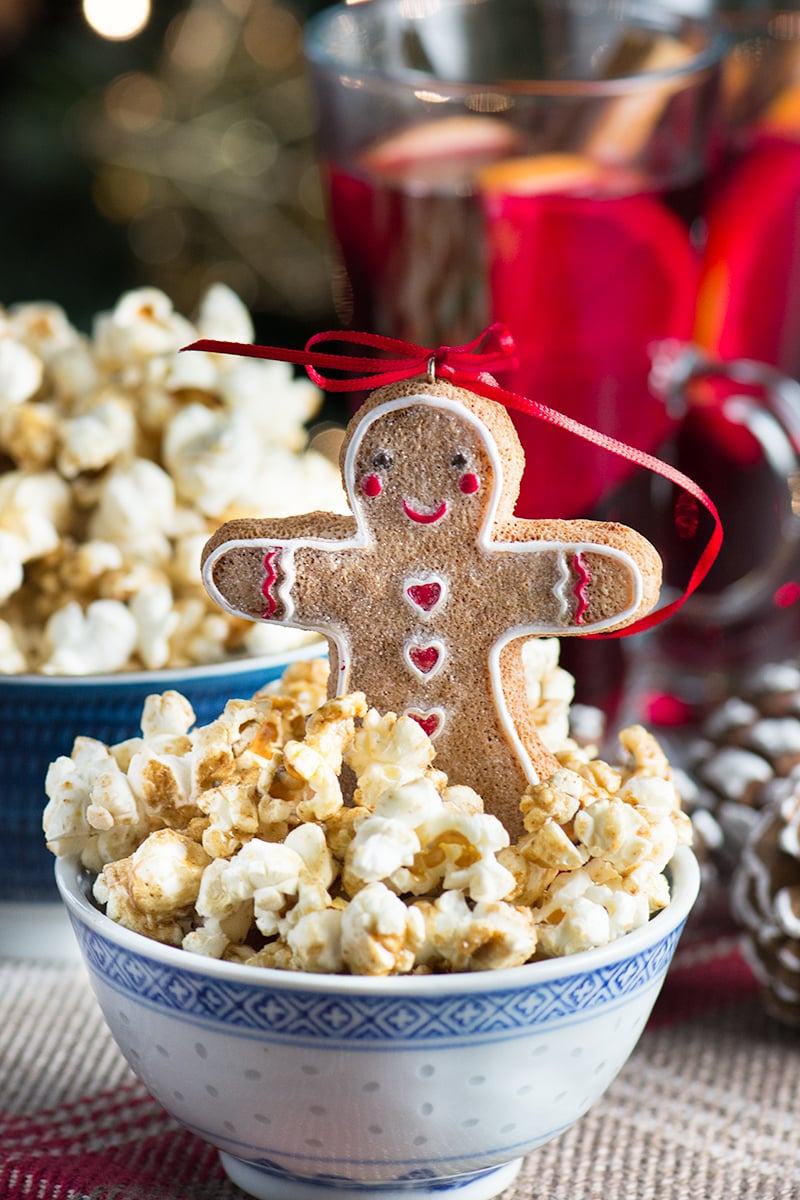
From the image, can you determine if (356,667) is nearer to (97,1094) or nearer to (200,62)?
(97,1094)

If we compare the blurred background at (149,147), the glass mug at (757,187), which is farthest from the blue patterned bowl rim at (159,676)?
the blurred background at (149,147)

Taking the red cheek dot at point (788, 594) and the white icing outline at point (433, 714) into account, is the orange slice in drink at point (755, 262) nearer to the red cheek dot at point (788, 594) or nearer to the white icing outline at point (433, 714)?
the red cheek dot at point (788, 594)

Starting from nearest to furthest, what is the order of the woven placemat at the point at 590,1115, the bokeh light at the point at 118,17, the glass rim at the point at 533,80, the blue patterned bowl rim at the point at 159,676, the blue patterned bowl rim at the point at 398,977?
the blue patterned bowl rim at the point at 398,977 < the woven placemat at the point at 590,1115 < the blue patterned bowl rim at the point at 159,676 < the glass rim at the point at 533,80 < the bokeh light at the point at 118,17

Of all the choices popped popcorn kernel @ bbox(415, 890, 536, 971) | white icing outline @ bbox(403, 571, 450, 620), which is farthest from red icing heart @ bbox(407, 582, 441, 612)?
popped popcorn kernel @ bbox(415, 890, 536, 971)

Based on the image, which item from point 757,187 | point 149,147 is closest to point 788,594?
point 757,187

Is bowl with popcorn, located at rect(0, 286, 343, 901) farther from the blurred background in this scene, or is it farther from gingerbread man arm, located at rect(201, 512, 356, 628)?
the blurred background

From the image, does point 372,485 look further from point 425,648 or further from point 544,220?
point 544,220

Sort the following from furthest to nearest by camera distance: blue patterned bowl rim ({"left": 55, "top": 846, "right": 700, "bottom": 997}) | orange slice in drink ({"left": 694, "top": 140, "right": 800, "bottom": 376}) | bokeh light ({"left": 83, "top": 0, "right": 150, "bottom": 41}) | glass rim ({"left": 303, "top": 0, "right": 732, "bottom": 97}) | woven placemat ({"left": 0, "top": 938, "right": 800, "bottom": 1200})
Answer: bokeh light ({"left": 83, "top": 0, "right": 150, "bottom": 41}) < orange slice in drink ({"left": 694, "top": 140, "right": 800, "bottom": 376}) < glass rim ({"left": 303, "top": 0, "right": 732, "bottom": 97}) < woven placemat ({"left": 0, "top": 938, "right": 800, "bottom": 1200}) < blue patterned bowl rim ({"left": 55, "top": 846, "right": 700, "bottom": 997})

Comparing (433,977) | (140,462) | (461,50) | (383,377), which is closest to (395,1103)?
(433,977)
